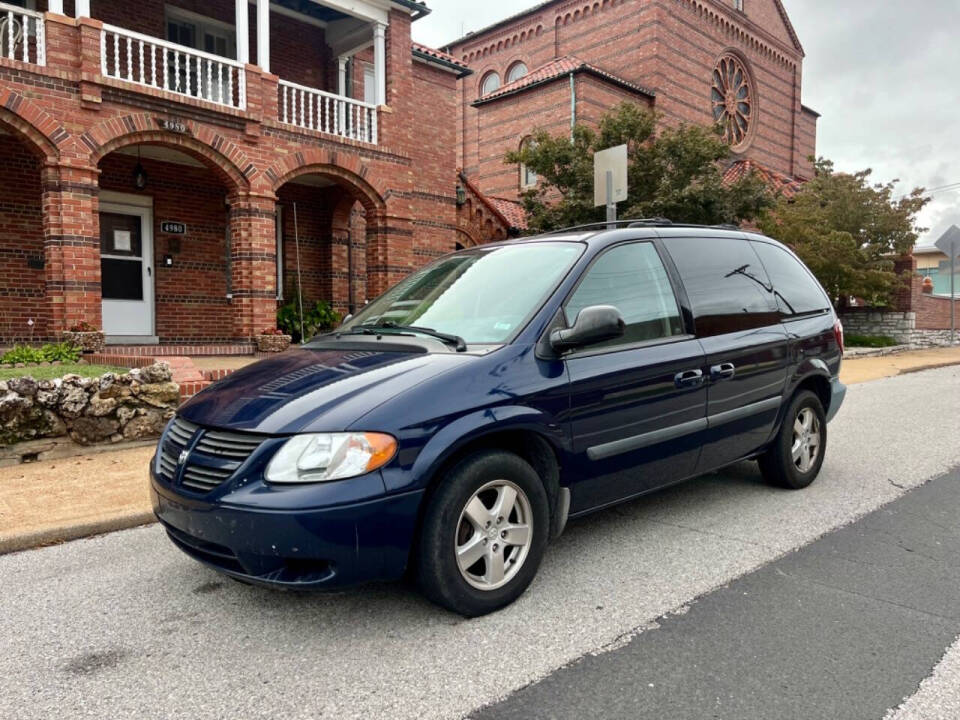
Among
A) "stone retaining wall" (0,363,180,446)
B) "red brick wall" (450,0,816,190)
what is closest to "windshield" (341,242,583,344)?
"stone retaining wall" (0,363,180,446)

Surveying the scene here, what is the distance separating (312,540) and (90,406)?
4555 millimetres

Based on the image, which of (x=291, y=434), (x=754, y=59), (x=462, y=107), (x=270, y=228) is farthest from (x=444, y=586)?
(x=754, y=59)

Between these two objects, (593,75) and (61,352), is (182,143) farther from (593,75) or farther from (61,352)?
(593,75)

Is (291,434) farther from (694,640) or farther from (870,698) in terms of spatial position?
(870,698)

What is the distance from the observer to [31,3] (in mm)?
11453

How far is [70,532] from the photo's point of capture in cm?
452

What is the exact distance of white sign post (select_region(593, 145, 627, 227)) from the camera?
26.7 feet

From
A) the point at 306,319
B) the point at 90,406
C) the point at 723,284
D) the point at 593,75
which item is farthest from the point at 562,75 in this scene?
the point at 723,284

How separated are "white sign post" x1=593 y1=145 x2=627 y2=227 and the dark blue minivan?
3320mm

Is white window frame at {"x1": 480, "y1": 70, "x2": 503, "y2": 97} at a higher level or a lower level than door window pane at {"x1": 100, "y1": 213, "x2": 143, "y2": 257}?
higher

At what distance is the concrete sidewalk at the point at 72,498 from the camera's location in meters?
4.48

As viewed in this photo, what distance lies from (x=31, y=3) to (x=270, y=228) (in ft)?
16.3

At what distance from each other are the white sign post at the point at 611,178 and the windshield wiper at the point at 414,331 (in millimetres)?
4583

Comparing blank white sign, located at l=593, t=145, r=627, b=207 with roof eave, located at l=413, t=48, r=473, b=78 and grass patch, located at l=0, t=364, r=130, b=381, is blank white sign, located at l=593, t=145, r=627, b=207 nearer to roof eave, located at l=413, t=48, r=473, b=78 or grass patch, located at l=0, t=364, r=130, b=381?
grass patch, located at l=0, t=364, r=130, b=381
